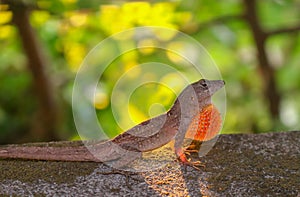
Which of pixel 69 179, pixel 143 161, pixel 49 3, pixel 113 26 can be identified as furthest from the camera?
pixel 113 26

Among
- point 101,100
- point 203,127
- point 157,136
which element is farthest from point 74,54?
point 203,127

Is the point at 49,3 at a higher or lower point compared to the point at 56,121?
higher

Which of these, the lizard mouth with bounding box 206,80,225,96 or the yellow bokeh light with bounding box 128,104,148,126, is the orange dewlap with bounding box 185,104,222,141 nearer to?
the lizard mouth with bounding box 206,80,225,96

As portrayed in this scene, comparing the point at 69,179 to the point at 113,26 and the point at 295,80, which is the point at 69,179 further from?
the point at 295,80

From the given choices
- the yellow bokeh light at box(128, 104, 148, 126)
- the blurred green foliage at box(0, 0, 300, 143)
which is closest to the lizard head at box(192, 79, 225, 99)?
the blurred green foliage at box(0, 0, 300, 143)

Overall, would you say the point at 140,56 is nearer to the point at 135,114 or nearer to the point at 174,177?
the point at 135,114

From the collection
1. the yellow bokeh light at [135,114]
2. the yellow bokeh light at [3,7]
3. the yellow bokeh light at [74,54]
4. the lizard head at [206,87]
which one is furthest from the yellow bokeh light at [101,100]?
the lizard head at [206,87]

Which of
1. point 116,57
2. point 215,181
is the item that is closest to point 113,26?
point 116,57
